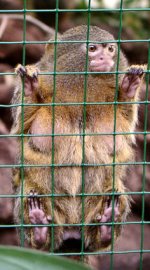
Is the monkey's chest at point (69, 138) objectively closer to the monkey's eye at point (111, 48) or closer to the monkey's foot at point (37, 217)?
the monkey's foot at point (37, 217)

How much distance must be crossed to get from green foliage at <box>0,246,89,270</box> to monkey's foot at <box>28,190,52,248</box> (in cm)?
286

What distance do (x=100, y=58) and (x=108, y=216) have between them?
44.7 inches

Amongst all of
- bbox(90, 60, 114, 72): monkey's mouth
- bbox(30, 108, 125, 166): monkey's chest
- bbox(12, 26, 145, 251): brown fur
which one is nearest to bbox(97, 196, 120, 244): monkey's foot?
bbox(12, 26, 145, 251): brown fur

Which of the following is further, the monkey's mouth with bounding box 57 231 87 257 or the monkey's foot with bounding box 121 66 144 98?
the monkey's mouth with bounding box 57 231 87 257

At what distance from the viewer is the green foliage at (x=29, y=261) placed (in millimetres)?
1183

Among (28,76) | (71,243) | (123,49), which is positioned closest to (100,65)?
(28,76)

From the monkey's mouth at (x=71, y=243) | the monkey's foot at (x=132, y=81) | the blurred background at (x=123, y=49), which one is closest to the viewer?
the monkey's foot at (x=132, y=81)

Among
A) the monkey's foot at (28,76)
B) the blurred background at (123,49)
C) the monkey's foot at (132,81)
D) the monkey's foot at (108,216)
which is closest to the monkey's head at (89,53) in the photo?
the monkey's foot at (132,81)

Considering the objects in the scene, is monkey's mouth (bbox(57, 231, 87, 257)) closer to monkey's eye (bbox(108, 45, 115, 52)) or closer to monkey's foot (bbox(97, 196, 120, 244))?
Result: monkey's foot (bbox(97, 196, 120, 244))

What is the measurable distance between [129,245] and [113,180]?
2539 mm

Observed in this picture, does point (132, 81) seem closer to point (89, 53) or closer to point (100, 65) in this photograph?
point (100, 65)

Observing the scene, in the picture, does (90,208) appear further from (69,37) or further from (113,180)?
(69,37)

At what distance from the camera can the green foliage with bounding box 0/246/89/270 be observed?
118cm

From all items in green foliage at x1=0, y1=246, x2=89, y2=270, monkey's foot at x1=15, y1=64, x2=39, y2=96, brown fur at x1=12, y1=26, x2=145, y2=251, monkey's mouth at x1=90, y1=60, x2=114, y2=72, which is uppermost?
monkey's mouth at x1=90, y1=60, x2=114, y2=72
